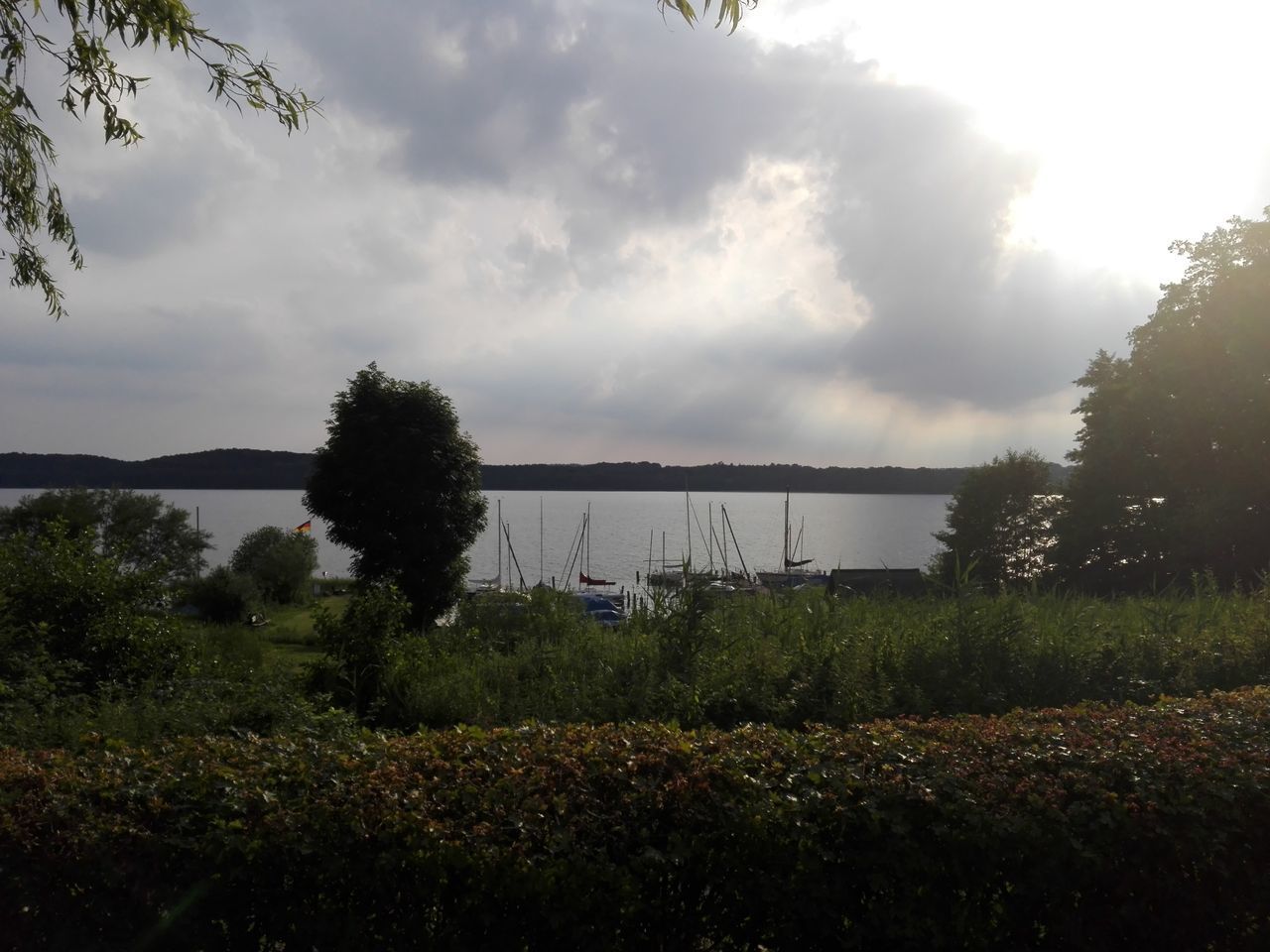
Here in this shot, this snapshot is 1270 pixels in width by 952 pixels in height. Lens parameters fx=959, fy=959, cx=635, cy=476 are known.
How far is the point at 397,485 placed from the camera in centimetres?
2306

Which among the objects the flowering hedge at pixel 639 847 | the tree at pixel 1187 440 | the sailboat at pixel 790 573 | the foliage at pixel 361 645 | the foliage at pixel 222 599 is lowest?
the foliage at pixel 222 599

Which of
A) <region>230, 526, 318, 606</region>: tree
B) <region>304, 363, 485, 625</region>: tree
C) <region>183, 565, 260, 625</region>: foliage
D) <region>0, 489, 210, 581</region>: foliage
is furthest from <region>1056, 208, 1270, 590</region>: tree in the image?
<region>0, 489, 210, 581</region>: foliage

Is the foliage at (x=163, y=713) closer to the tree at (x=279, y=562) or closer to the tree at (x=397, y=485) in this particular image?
the tree at (x=397, y=485)

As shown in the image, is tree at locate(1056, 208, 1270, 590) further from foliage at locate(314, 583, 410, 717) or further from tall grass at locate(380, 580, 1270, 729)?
foliage at locate(314, 583, 410, 717)

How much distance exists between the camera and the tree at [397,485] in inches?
912

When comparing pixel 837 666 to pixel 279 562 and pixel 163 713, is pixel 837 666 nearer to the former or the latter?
pixel 163 713

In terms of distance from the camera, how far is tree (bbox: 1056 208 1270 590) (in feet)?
95.3

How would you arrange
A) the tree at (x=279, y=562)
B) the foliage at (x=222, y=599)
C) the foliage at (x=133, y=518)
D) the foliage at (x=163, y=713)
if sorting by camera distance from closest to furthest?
the foliage at (x=163, y=713) → the foliage at (x=222, y=599) → the foliage at (x=133, y=518) → the tree at (x=279, y=562)

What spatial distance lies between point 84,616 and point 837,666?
6.66 metres

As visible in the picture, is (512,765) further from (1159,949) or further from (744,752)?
(1159,949)

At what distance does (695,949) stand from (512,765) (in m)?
0.89

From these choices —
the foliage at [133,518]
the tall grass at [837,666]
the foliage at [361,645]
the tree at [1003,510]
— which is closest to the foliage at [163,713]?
the foliage at [361,645]

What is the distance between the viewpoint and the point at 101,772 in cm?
345

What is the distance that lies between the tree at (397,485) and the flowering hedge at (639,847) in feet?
64.6
